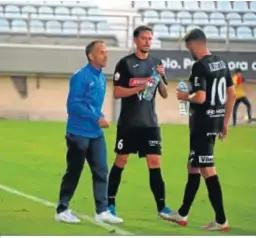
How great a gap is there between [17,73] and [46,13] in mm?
4072

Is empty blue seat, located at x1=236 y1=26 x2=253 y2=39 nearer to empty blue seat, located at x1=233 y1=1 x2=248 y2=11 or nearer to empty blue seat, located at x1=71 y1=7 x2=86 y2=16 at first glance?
empty blue seat, located at x1=233 y1=1 x2=248 y2=11

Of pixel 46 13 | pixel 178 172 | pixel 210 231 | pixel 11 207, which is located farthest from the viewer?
pixel 46 13

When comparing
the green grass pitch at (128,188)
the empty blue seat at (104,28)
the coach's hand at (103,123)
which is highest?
the empty blue seat at (104,28)

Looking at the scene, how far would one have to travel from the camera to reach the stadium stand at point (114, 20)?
28.7m

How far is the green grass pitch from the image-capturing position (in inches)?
314

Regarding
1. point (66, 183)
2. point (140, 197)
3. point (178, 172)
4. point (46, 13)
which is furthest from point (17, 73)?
point (66, 183)

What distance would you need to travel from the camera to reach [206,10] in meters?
31.1

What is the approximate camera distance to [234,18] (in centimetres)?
3073

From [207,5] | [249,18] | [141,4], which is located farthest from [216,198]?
[207,5]

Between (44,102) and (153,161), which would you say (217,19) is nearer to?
(44,102)

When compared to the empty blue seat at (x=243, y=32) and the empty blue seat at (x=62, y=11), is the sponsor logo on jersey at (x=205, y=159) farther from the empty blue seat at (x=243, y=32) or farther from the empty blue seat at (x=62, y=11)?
the empty blue seat at (x=62, y=11)

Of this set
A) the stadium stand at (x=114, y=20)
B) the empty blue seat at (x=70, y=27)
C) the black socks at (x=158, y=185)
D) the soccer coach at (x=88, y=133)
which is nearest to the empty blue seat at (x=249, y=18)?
the stadium stand at (x=114, y=20)

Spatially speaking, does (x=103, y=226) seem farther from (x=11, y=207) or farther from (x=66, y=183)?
(x=11, y=207)

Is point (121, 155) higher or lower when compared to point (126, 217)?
higher
